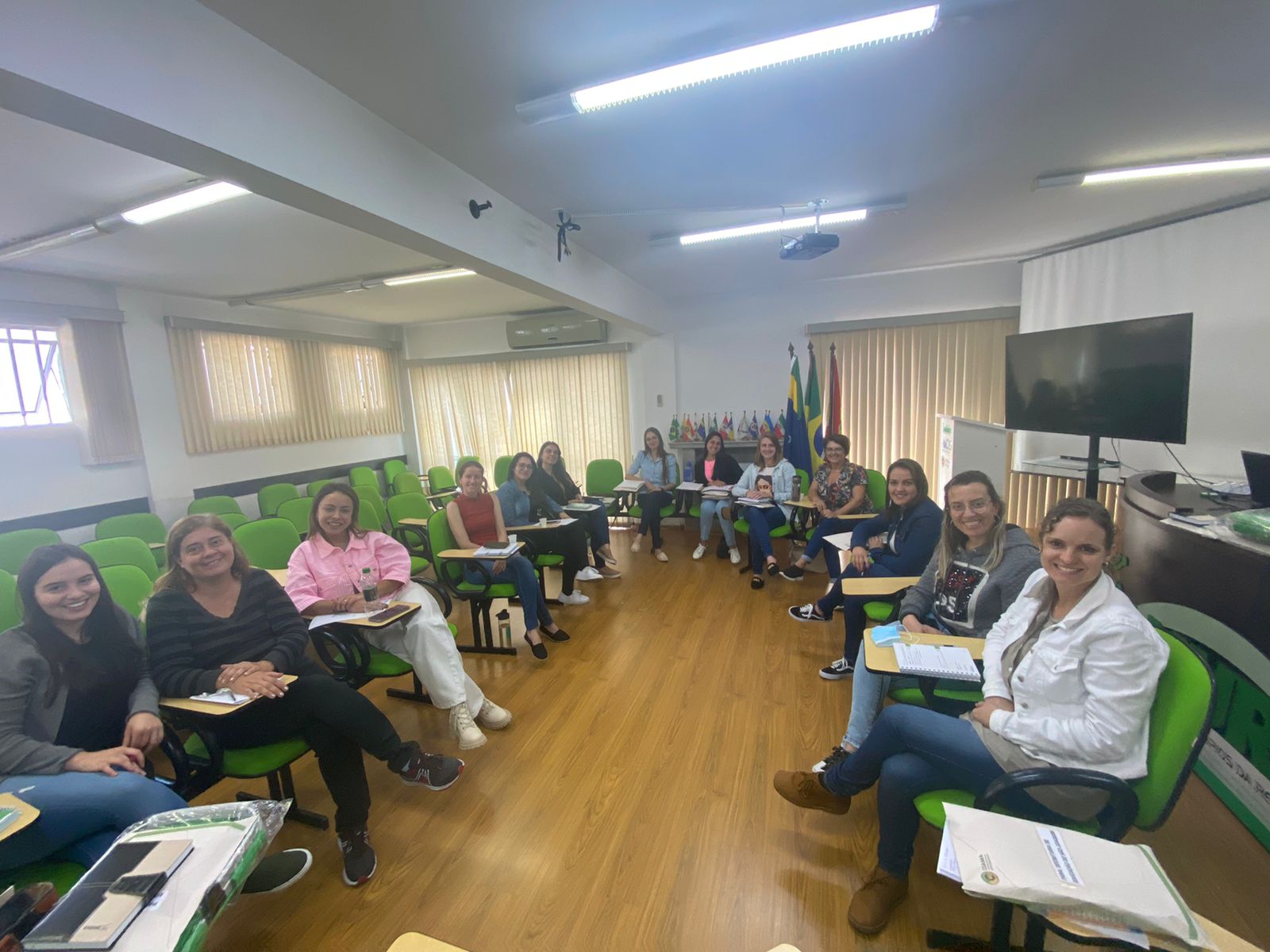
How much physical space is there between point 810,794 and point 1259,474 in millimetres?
2742

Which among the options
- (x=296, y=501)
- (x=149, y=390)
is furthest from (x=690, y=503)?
(x=149, y=390)

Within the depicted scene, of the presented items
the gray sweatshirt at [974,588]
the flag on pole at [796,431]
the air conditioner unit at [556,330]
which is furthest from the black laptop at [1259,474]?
→ the air conditioner unit at [556,330]

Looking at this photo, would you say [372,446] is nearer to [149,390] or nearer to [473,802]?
[149,390]

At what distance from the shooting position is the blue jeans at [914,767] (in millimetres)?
1487

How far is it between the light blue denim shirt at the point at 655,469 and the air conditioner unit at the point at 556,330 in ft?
5.89

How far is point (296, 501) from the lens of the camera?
4.70 metres

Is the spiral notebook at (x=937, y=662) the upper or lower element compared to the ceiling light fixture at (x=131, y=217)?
lower

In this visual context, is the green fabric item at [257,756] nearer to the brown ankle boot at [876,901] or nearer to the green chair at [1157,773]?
the brown ankle boot at [876,901]

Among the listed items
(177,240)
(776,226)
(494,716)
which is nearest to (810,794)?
(494,716)

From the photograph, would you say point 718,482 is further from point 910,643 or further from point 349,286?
point 349,286

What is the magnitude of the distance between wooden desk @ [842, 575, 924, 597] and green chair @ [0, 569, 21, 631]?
12.0 feet

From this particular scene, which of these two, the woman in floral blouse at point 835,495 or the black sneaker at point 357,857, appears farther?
the woman in floral blouse at point 835,495

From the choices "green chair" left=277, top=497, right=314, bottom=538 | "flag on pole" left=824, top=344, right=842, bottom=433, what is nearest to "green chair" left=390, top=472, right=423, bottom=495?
"green chair" left=277, top=497, right=314, bottom=538

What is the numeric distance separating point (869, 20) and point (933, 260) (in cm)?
399
